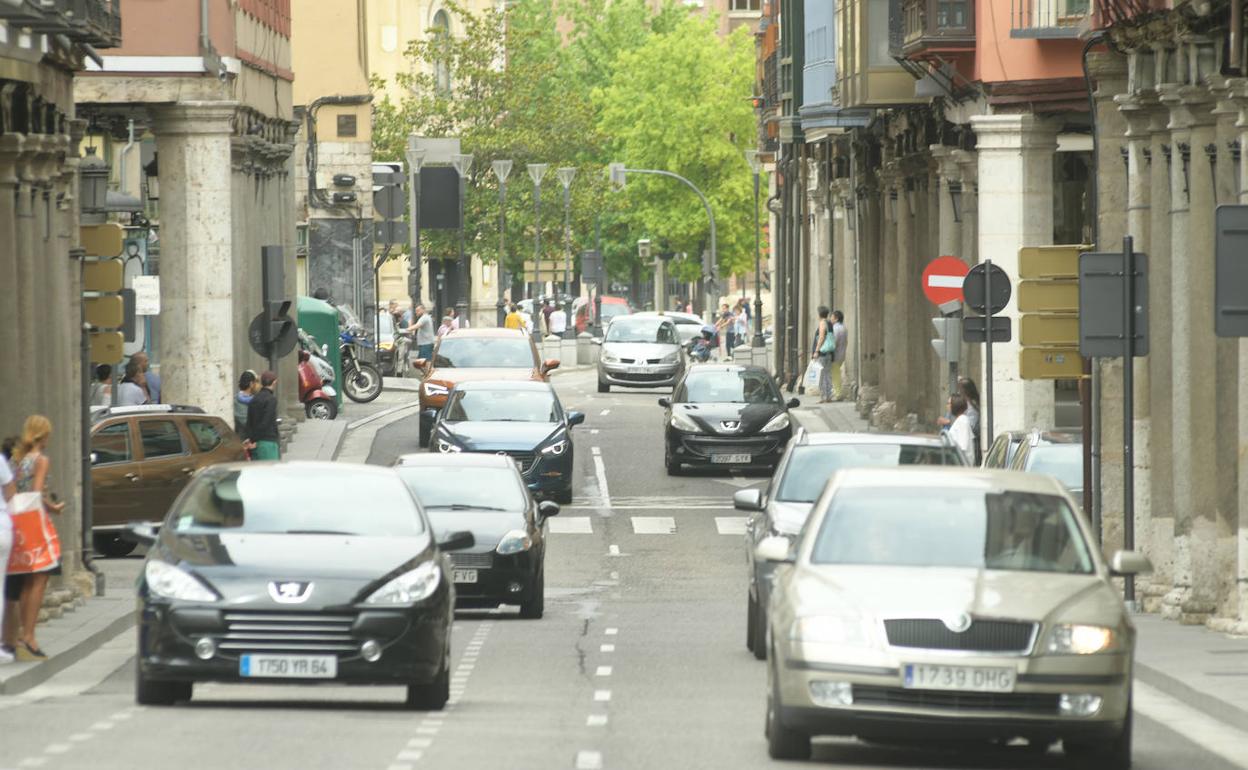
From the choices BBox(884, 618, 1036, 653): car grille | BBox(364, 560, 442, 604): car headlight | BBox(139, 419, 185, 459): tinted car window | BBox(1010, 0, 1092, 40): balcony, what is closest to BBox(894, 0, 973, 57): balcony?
BBox(1010, 0, 1092, 40): balcony

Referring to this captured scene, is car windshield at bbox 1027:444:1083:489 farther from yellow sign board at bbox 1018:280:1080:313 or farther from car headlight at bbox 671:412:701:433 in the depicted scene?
car headlight at bbox 671:412:701:433

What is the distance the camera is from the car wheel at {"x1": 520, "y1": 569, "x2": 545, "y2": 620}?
24194mm

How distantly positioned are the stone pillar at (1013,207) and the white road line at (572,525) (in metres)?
5.62

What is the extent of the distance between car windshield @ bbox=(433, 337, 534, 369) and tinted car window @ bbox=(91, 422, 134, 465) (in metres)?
14.6

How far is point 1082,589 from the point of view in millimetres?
13234

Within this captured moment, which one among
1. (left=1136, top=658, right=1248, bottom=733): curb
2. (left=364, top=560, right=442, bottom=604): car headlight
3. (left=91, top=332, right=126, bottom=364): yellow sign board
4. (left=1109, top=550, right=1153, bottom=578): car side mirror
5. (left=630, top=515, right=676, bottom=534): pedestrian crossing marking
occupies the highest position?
(left=91, top=332, right=126, bottom=364): yellow sign board

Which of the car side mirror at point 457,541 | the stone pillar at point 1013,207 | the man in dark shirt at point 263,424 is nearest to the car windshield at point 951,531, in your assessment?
the car side mirror at point 457,541

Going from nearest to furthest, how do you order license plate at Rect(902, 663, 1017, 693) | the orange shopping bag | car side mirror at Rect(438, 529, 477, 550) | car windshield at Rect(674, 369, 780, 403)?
license plate at Rect(902, 663, 1017, 693)
car side mirror at Rect(438, 529, 477, 550)
the orange shopping bag
car windshield at Rect(674, 369, 780, 403)

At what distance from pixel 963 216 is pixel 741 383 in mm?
4307

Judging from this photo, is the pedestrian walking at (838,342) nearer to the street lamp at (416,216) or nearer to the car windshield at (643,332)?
the car windshield at (643,332)

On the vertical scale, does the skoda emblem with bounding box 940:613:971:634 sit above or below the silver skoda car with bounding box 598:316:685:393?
above

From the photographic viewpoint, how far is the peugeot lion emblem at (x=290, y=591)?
1519 cm

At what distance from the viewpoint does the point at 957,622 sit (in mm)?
12781

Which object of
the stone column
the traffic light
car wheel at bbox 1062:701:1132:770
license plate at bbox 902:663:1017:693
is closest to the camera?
license plate at bbox 902:663:1017:693
